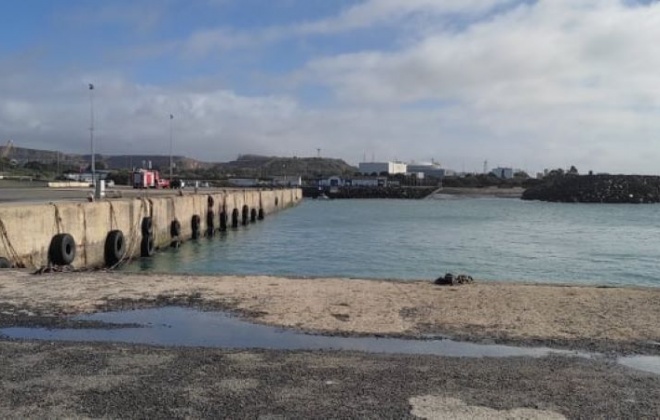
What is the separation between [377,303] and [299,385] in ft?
17.2

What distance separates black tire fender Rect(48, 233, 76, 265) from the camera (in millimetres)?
20219

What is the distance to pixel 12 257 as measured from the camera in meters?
18.0

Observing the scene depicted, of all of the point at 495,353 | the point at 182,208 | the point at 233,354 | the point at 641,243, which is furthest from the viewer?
the point at 641,243

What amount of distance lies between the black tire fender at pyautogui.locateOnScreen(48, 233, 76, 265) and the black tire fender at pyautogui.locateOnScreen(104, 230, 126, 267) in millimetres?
4014

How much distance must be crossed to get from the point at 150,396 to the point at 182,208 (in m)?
32.4

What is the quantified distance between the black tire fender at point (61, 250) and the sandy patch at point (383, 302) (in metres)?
5.42

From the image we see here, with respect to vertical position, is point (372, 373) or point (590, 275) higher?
point (372, 373)

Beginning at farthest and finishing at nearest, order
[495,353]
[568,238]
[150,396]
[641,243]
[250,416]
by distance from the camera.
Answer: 1. [568,238]
2. [641,243]
3. [495,353]
4. [150,396]
5. [250,416]

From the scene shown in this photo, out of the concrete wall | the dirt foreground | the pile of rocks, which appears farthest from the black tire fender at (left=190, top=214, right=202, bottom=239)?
the pile of rocks

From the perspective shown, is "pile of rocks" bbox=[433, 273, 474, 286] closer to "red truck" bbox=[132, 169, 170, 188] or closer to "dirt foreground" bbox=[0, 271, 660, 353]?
"dirt foreground" bbox=[0, 271, 660, 353]

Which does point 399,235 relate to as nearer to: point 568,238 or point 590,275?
point 568,238

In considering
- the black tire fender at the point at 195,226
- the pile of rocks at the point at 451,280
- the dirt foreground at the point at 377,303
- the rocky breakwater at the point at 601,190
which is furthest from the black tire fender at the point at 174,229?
the rocky breakwater at the point at 601,190

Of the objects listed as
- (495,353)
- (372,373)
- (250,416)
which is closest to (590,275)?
(495,353)

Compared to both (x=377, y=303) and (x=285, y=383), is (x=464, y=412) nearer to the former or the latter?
(x=285, y=383)
